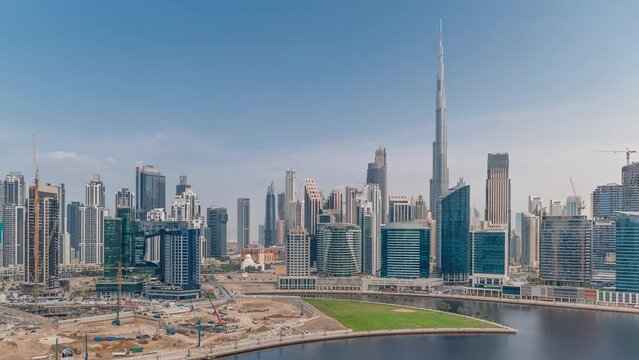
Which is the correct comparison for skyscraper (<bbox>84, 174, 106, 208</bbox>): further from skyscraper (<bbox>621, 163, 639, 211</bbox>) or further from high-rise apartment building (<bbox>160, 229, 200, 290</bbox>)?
skyscraper (<bbox>621, 163, 639, 211</bbox>)

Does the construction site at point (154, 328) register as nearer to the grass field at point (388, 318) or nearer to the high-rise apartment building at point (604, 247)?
the grass field at point (388, 318)

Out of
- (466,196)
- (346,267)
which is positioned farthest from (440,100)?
(346,267)

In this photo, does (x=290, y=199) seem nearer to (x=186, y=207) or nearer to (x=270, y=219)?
(x=270, y=219)

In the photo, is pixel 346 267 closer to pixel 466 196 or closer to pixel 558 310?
pixel 466 196

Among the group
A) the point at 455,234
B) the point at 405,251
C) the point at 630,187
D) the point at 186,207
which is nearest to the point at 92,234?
the point at 186,207

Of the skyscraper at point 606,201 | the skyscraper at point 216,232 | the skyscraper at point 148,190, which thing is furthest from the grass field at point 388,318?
the skyscraper at point 148,190

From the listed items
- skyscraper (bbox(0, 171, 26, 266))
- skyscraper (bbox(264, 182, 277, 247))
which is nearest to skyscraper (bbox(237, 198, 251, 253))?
skyscraper (bbox(264, 182, 277, 247))
